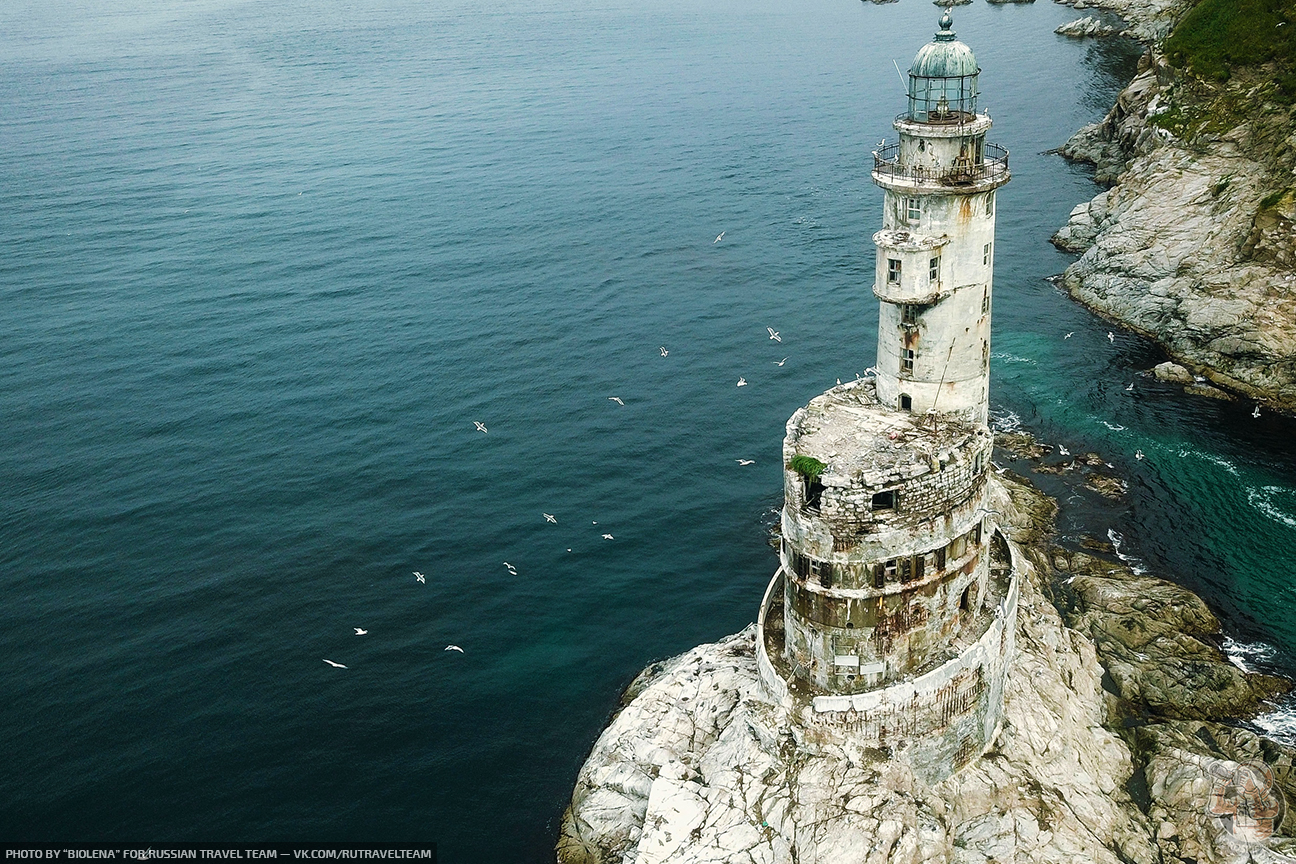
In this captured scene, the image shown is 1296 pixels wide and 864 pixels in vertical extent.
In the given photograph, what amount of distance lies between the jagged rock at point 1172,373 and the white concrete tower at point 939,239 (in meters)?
46.7

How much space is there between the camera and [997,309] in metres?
106

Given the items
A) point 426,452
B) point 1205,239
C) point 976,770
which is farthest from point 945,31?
point 1205,239

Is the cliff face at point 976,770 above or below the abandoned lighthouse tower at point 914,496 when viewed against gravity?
below

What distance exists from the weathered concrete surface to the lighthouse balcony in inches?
1980

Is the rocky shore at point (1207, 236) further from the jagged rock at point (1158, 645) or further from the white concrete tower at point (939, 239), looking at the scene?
the white concrete tower at point (939, 239)

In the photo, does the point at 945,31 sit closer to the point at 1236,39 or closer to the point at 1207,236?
the point at 1207,236

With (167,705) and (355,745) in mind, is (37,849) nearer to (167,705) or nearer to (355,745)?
(167,705)

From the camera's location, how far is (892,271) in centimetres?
4959

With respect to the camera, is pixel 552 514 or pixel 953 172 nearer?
pixel 953 172

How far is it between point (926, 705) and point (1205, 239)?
6699cm

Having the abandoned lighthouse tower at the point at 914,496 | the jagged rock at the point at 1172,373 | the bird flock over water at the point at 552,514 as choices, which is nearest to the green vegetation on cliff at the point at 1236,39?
the jagged rock at the point at 1172,373

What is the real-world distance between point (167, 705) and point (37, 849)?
33.1 ft

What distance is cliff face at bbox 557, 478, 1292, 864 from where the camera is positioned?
1901 inches

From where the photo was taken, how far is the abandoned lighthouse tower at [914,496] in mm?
46750
